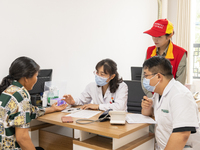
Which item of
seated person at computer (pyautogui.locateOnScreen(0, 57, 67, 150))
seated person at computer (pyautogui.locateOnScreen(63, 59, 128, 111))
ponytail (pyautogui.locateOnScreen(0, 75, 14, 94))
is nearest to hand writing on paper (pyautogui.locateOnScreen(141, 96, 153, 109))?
seated person at computer (pyautogui.locateOnScreen(63, 59, 128, 111))

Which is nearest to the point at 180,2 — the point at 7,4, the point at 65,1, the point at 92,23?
the point at 92,23

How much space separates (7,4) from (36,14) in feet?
1.26

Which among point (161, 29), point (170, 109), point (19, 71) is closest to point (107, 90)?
point (161, 29)

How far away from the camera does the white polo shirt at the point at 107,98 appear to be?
2.26 meters

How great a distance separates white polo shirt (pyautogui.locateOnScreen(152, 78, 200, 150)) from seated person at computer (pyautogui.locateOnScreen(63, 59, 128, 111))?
1.78 feet

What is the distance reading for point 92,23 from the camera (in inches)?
145

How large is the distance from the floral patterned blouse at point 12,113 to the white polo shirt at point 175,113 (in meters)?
0.94

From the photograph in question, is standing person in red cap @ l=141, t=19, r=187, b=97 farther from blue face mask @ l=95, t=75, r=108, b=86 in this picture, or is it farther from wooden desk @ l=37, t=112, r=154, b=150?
wooden desk @ l=37, t=112, r=154, b=150

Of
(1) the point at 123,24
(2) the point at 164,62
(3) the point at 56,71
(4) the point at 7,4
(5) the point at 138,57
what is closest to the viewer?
(2) the point at 164,62

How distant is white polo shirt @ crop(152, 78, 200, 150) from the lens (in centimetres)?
146

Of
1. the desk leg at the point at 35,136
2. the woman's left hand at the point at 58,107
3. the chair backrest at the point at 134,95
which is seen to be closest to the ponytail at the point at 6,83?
the woman's left hand at the point at 58,107

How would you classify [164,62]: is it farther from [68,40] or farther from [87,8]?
[87,8]

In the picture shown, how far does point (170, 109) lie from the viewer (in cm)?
161

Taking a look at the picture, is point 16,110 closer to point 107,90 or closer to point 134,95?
point 107,90
